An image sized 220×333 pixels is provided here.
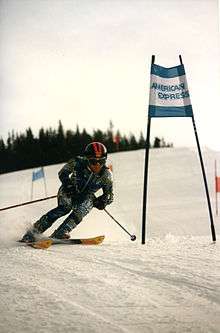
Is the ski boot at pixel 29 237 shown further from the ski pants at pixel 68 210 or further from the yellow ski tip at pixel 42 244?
the yellow ski tip at pixel 42 244

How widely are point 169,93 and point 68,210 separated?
79.1 inches

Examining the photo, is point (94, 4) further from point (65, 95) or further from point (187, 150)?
point (187, 150)

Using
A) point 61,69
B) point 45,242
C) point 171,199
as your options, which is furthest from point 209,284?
point 171,199

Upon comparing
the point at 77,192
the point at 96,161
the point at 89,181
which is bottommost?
the point at 77,192

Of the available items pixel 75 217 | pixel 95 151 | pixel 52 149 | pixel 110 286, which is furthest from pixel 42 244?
pixel 52 149

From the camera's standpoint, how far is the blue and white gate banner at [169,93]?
519 centimetres

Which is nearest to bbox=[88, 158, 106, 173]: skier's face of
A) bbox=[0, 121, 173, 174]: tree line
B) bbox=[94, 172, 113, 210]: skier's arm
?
bbox=[94, 172, 113, 210]: skier's arm

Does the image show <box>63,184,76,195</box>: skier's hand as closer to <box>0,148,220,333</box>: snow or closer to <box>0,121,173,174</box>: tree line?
<box>0,148,220,333</box>: snow

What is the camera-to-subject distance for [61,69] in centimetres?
617

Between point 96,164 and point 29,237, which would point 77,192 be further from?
point 29,237

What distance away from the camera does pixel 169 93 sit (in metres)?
5.25

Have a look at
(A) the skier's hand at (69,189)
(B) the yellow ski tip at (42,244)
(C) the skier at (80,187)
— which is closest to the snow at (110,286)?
(B) the yellow ski tip at (42,244)

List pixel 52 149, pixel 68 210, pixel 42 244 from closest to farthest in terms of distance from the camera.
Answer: pixel 42 244 → pixel 68 210 → pixel 52 149

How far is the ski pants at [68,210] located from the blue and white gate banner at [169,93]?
4.83 ft
